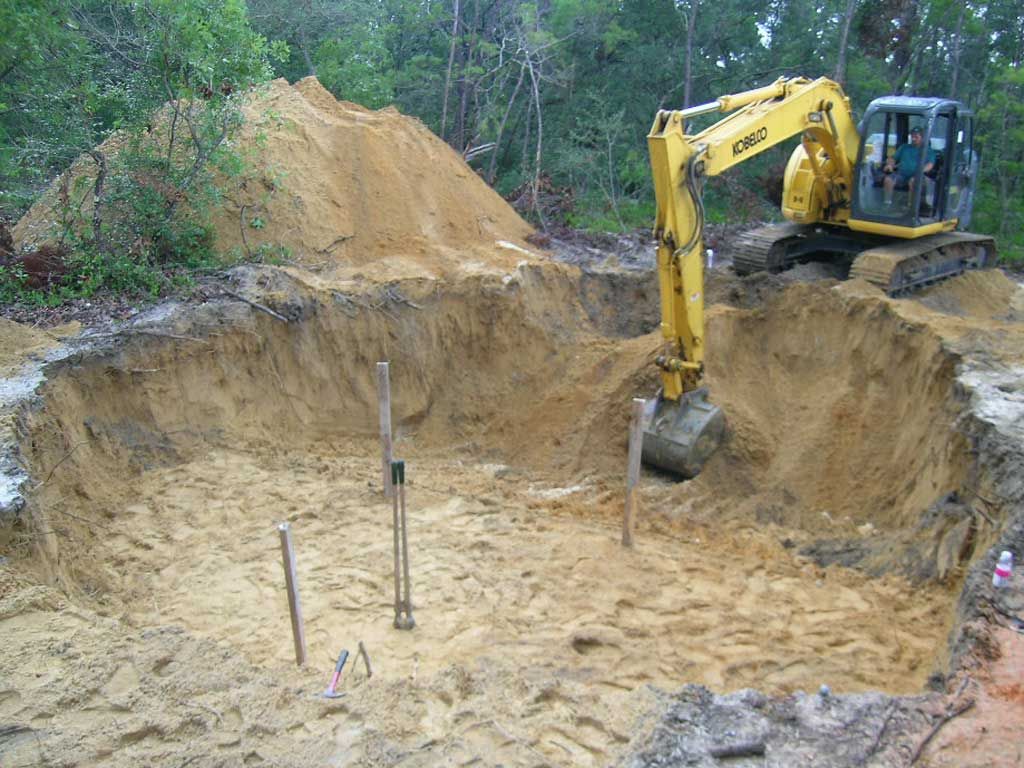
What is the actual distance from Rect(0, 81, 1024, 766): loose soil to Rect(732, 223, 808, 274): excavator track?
13.8 inches

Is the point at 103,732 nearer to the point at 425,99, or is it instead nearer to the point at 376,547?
the point at 376,547

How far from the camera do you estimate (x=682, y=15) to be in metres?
17.5

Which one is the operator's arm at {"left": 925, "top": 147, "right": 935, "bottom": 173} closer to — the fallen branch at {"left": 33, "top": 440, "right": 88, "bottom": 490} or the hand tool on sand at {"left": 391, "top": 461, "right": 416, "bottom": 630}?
the hand tool on sand at {"left": 391, "top": 461, "right": 416, "bottom": 630}

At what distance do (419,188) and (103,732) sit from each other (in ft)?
29.7

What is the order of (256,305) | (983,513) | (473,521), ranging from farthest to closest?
(256,305), (473,521), (983,513)

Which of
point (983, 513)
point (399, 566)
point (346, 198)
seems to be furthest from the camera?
point (346, 198)

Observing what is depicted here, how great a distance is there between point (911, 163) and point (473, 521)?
20.9ft

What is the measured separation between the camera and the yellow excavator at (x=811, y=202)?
7.39 meters

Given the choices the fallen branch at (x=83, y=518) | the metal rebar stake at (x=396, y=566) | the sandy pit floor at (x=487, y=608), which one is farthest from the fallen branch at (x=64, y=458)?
the metal rebar stake at (x=396, y=566)

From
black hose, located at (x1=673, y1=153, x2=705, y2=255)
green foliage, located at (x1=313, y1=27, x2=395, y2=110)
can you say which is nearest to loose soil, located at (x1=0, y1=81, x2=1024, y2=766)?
black hose, located at (x1=673, y1=153, x2=705, y2=255)

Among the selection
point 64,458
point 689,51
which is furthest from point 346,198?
point 689,51

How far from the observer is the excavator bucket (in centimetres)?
833

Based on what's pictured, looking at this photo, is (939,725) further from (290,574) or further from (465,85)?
(465,85)

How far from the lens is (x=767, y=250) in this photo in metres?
10.4
